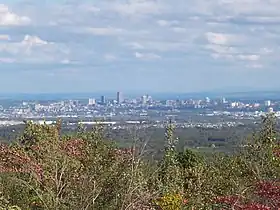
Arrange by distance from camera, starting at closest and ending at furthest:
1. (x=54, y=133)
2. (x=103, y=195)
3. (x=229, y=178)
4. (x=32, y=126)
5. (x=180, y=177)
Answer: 1. (x=103, y=195)
2. (x=229, y=178)
3. (x=180, y=177)
4. (x=54, y=133)
5. (x=32, y=126)

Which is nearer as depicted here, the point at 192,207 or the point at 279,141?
the point at 192,207

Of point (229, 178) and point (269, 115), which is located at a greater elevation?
point (269, 115)

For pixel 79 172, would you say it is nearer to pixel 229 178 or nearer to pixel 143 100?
pixel 229 178

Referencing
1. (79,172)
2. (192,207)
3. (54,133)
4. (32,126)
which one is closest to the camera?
(79,172)

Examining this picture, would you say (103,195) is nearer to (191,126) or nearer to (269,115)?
(269,115)

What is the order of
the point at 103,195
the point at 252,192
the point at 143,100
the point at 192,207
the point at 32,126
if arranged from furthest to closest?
the point at 143,100 → the point at 32,126 → the point at 192,207 → the point at 252,192 → the point at 103,195

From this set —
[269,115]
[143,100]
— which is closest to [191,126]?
[143,100]

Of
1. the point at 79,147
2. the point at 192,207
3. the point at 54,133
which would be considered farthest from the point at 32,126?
the point at 192,207
